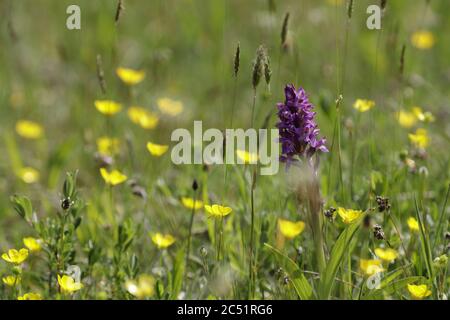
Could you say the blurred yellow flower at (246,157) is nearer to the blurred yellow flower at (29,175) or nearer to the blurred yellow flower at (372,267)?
the blurred yellow flower at (372,267)

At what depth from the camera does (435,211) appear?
8.12 feet

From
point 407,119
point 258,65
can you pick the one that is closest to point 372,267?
point 258,65

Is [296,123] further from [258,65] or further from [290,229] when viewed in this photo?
[290,229]

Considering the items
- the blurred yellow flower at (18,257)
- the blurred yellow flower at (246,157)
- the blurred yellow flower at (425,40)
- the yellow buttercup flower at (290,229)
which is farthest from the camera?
the blurred yellow flower at (425,40)

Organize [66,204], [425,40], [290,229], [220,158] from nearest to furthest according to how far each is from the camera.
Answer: [66,204], [290,229], [220,158], [425,40]

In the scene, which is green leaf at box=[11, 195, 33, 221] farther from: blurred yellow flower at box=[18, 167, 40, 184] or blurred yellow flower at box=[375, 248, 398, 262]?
blurred yellow flower at box=[375, 248, 398, 262]

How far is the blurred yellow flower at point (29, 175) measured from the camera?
10.5ft

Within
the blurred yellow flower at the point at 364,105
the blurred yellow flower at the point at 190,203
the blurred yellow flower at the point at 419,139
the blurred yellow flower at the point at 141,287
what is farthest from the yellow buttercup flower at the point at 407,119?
the blurred yellow flower at the point at 141,287

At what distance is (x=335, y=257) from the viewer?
1.99m

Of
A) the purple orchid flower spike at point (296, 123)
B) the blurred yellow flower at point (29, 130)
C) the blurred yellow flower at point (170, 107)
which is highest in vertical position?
the blurred yellow flower at point (170, 107)

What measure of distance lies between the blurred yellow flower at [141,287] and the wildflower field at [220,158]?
0.01m

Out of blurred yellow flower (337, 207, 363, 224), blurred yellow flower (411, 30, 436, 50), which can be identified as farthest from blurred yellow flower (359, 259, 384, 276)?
blurred yellow flower (411, 30, 436, 50)

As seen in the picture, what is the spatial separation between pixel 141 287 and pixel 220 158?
74 centimetres
